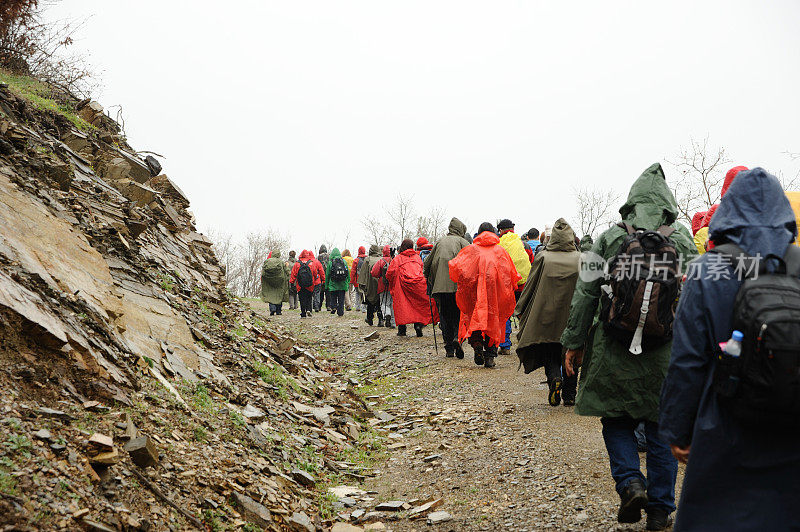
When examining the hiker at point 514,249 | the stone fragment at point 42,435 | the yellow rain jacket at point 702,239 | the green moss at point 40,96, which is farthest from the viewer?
the hiker at point 514,249

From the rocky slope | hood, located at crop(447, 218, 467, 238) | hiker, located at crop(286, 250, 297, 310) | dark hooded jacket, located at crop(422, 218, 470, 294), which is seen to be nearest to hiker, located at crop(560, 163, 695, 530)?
the rocky slope

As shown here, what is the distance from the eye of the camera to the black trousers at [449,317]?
40.0ft

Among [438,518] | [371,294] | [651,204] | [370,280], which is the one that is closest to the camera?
[651,204]

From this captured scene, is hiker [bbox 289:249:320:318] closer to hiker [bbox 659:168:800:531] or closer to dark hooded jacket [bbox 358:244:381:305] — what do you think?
dark hooded jacket [bbox 358:244:381:305]

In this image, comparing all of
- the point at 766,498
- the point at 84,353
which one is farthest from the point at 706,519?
the point at 84,353

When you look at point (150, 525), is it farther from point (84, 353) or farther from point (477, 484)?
point (477, 484)

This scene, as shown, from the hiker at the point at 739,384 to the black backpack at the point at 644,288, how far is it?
1053mm

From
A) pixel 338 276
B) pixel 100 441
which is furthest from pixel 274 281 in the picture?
pixel 100 441

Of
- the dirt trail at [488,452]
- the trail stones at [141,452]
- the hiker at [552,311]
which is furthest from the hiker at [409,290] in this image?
the trail stones at [141,452]

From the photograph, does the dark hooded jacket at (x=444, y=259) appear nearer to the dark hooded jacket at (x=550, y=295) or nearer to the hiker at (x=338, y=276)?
the dark hooded jacket at (x=550, y=295)

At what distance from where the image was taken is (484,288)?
34.5ft

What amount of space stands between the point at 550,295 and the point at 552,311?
0.72 ft

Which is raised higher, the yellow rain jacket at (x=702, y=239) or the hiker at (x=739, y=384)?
the yellow rain jacket at (x=702, y=239)

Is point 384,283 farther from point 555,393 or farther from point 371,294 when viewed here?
point 555,393
